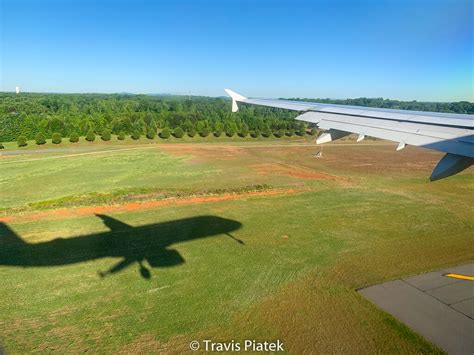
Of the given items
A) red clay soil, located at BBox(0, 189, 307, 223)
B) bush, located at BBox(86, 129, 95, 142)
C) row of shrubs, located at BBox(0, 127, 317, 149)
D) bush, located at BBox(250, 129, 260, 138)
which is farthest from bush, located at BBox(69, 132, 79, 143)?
red clay soil, located at BBox(0, 189, 307, 223)

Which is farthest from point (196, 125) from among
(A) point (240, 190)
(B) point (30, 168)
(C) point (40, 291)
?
(C) point (40, 291)

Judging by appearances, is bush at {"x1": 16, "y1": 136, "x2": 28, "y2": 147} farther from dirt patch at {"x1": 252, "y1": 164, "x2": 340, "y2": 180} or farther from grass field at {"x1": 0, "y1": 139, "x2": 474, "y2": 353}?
dirt patch at {"x1": 252, "y1": 164, "x2": 340, "y2": 180}

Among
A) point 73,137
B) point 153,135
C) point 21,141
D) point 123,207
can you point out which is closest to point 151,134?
point 153,135

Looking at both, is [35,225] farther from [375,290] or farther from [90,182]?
[375,290]

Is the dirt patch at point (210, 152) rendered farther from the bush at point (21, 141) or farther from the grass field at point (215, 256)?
the bush at point (21, 141)

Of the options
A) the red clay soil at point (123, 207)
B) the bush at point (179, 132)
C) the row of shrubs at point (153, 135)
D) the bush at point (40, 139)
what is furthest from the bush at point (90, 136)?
the red clay soil at point (123, 207)

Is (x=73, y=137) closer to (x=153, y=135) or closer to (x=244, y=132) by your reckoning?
(x=153, y=135)
